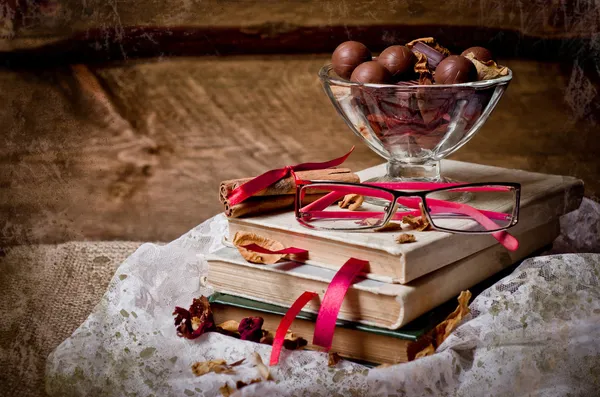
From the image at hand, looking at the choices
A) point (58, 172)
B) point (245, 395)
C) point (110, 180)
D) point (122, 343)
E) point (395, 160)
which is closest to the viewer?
point (245, 395)

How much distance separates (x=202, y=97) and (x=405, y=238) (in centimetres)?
103

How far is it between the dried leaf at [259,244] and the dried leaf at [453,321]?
0.19 meters

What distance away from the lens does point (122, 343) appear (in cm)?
88

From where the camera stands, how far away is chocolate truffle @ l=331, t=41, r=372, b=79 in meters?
0.99

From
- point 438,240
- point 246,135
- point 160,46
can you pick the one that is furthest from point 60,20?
point 438,240

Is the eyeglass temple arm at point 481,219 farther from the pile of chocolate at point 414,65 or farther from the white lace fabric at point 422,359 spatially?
the pile of chocolate at point 414,65

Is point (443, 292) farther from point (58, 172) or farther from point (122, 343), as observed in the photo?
point (58, 172)

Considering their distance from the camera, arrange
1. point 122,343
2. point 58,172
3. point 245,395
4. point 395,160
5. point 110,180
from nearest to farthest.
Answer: point 245,395 → point 122,343 → point 395,160 → point 58,172 → point 110,180

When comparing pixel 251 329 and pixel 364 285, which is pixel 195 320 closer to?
pixel 251 329

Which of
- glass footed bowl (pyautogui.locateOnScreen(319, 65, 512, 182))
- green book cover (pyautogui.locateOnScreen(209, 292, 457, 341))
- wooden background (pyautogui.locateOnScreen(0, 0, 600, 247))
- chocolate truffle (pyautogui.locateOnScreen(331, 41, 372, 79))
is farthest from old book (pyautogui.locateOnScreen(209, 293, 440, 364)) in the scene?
wooden background (pyautogui.locateOnScreen(0, 0, 600, 247))

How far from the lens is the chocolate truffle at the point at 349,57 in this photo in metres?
0.99

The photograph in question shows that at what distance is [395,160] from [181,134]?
0.83 metres

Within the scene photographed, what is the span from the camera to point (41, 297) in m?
1.11

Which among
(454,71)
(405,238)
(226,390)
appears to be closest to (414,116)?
(454,71)
